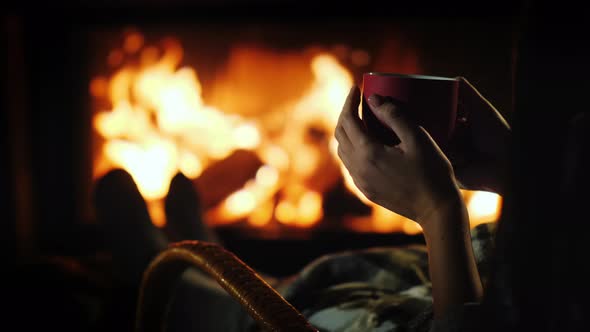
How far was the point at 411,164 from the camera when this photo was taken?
47cm

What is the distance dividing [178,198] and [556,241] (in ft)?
3.52

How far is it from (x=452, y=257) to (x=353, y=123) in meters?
0.15

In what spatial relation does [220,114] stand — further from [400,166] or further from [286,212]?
[400,166]

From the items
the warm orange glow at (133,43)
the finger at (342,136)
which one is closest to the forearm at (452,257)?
the finger at (342,136)

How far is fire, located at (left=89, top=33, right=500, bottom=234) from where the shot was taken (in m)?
1.88

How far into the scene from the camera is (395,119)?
1.58ft

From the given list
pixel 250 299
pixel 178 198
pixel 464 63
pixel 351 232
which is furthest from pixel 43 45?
pixel 250 299

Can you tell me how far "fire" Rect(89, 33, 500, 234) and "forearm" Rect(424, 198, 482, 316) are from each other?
1.36 metres

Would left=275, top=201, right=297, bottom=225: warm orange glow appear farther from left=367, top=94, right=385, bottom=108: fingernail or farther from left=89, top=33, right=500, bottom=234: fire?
left=367, top=94, right=385, bottom=108: fingernail

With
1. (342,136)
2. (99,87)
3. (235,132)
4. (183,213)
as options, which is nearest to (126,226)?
(183,213)

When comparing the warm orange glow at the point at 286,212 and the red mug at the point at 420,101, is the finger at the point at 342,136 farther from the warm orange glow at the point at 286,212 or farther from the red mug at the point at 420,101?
the warm orange glow at the point at 286,212

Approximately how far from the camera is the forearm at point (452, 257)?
0.48 meters

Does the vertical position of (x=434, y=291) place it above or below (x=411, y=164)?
below

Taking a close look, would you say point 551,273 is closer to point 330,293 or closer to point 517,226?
point 517,226
